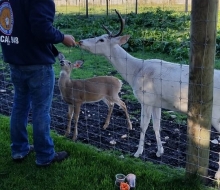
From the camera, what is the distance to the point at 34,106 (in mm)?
3746

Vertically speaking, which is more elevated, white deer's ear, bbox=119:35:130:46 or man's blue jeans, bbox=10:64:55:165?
white deer's ear, bbox=119:35:130:46

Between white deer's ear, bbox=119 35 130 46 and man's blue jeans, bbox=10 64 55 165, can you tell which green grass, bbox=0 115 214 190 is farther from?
white deer's ear, bbox=119 35 130 46

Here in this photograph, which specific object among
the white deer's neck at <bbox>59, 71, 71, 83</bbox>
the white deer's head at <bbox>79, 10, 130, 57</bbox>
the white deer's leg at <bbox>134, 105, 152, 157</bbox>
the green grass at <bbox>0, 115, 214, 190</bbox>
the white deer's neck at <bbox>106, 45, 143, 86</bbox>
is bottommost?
the green grass at <bbox>0, 115, 214, 190</bbox>

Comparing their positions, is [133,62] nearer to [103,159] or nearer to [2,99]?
[103,159]

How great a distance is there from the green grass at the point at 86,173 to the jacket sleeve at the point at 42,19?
1.37 m

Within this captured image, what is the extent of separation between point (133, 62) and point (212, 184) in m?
1.91

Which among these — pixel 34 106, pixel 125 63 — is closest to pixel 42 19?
pixel 34 106

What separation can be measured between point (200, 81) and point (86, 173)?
4.78 ft

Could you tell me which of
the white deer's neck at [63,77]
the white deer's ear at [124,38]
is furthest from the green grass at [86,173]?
the white deer's ear at [124,38]

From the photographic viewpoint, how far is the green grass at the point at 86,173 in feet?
11.9

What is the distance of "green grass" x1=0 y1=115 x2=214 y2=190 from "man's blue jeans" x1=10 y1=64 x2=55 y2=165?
149 millimetres

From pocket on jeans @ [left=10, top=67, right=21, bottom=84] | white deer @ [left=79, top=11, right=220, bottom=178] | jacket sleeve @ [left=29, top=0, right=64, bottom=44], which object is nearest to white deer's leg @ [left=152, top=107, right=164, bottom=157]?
white deer @ [left=79, top=11, right=220, bottom=178]

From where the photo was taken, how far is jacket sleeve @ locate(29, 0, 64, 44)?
10.7 ft

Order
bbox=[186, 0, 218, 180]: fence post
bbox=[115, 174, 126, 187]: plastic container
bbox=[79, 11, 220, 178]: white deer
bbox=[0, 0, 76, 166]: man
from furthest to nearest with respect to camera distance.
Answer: bbox=[79, 11, 220, 178]: white deer < bbox=[115, 174, 126, 187]: plastic container < bbox=[0, 0, 76, 166]: man < bbox=[186, 0, 218, 180]: fence post
